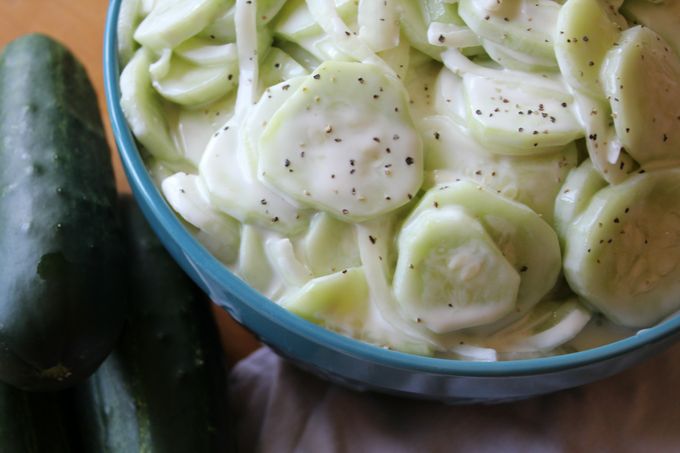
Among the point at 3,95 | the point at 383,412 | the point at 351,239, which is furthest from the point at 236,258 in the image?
the point at 3,95

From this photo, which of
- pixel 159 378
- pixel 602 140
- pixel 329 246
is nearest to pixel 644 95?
pixel 602 140

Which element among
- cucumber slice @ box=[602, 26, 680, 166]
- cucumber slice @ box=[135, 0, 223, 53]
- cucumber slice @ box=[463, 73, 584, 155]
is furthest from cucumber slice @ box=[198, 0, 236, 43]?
cucumber slice @ box=[602, 26, 680, 166]

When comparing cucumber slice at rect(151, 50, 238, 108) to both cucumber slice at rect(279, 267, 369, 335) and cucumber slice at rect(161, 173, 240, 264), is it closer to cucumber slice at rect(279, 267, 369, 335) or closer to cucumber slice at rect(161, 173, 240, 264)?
cucumber slice at rect(161, 173, 240, 264)

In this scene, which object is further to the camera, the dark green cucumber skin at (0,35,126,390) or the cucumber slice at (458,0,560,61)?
the dark green cucumber skin at (0,35,126,390)

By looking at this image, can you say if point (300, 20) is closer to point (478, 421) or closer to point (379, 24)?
point (379, 24)

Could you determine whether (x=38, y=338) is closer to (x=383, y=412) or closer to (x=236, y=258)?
(x=236, y=258)

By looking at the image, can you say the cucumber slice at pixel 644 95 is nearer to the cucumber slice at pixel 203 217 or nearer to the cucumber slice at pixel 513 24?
the cucumber slice at pixel 513 24

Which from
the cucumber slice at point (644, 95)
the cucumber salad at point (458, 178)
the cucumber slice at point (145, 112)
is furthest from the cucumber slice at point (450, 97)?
the cucumber slice at point (145, 112)
